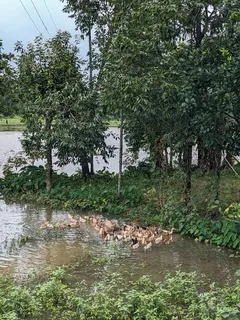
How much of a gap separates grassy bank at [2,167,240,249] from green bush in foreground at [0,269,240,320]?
89.2 inches

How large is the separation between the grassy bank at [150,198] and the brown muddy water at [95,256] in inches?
15.6

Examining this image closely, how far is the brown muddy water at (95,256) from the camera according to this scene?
7.39 metres

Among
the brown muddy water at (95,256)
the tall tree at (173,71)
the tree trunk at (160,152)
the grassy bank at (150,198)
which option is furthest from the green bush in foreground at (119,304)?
the tree trunk at (160,152)

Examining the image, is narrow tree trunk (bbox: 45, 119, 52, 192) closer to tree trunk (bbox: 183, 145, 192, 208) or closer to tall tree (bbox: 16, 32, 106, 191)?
tall tree (bbox: 16, 32, 106, 191)

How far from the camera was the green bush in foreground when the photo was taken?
5156 mm

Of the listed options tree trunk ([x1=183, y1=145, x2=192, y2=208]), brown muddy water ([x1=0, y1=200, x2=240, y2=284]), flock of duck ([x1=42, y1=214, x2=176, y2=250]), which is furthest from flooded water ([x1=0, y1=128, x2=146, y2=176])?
flock of duck ([x1=42, y1=214, x2=176, y2=250])

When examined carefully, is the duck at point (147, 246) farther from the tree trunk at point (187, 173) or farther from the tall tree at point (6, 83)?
the tall tree at point (6, 83)

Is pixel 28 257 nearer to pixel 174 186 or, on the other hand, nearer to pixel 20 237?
pixel 20 237

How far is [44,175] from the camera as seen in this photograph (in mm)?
Result: 14375

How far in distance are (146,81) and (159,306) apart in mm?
4803

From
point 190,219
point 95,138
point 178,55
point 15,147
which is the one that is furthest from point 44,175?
point 15,147

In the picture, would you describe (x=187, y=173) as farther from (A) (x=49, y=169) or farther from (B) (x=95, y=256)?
(A) (x=49, y=169)

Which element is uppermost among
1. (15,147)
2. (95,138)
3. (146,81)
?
(146,81)

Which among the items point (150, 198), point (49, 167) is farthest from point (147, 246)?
point (49, 167)
